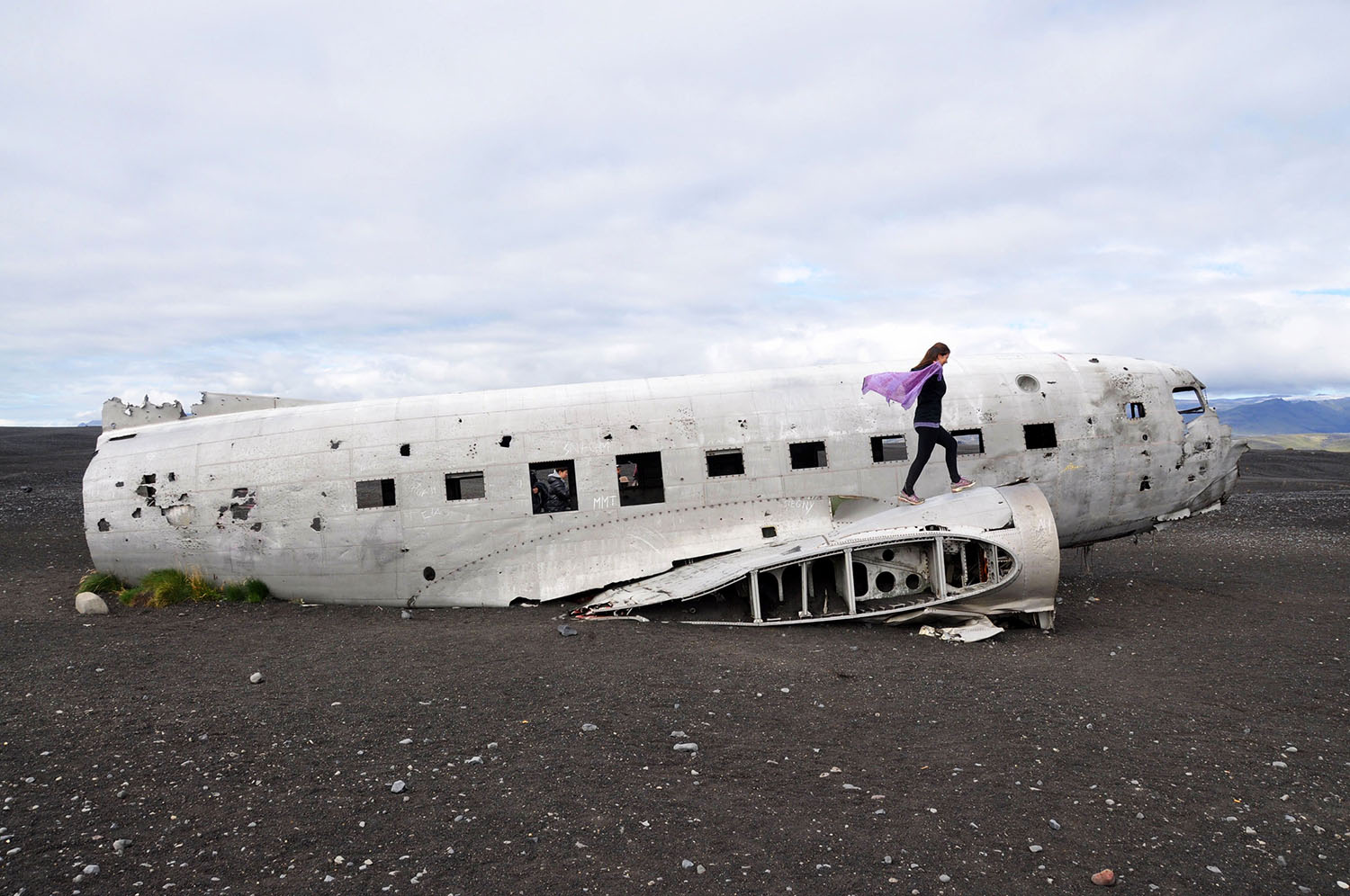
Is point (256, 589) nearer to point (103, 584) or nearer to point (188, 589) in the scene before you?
point (188, 589)

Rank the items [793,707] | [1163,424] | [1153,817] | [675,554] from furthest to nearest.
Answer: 1. [1163,424]
2. [675,554]
3. [793,707]
4. [1153,817]

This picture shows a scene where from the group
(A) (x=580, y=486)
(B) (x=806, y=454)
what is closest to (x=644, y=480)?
(A) (x=580, y=486)

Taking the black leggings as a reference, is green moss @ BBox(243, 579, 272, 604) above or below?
below

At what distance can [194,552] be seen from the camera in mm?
12516

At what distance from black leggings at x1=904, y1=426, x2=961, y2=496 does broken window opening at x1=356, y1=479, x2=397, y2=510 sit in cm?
847

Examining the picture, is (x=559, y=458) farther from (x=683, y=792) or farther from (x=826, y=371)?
(x=683, y=792)

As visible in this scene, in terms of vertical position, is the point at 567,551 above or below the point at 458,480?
below

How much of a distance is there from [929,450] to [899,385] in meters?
1.27

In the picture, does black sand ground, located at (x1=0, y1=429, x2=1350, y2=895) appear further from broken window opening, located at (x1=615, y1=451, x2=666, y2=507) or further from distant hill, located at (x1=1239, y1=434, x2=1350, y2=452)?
distant hill, located at (x1=1239, y1=434, x2=1350, y2=452)

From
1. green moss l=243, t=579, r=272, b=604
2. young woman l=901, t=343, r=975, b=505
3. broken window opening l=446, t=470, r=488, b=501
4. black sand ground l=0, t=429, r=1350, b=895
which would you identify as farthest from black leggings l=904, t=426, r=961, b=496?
green moss l=243, t=579, r=272, b=604

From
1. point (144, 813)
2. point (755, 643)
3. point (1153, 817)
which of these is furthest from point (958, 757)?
point (144, 813)

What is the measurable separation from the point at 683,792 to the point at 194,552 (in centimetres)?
1038

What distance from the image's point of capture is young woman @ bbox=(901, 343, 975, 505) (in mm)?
12023

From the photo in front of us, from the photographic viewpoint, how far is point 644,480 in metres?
12.6
